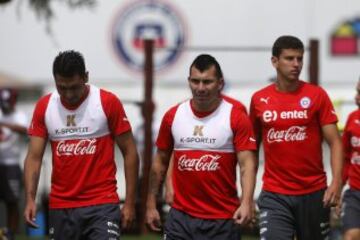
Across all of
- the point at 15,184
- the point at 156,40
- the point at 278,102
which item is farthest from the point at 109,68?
the point at 278,102

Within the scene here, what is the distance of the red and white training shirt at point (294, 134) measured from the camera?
454 inches

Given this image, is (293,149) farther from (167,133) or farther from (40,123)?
(40,123)

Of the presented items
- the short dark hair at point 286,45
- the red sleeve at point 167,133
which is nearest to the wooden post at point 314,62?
the short dark hair at point 286,45

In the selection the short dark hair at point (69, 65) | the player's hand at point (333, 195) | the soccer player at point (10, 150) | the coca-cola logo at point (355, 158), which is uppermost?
the short dark hair at point (69, 65)

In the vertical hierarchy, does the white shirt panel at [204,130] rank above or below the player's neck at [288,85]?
below

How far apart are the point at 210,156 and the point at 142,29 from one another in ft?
30.5

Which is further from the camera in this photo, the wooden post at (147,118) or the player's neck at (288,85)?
the wooden post at (147,118)

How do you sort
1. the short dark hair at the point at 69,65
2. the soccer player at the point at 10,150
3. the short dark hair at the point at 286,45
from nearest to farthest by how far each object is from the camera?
1. the short dark hair at the point at 69,65
2. the short dark hair at the point at 286,45
3. the soccer player at the point at 10,150

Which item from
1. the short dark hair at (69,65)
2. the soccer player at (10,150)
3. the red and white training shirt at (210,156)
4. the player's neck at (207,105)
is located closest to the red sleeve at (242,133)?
the red and white training shirt at (210,156)

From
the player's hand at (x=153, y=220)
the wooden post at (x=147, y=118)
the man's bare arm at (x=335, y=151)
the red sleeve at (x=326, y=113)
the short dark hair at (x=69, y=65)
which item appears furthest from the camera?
the wooden post at (x=147, y=118)

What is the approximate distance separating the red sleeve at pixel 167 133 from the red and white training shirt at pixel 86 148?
0.95 ft

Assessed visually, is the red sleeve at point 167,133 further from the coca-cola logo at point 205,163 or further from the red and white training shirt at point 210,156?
the coca-cola logo at point 205,163

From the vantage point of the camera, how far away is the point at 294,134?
1152 cm

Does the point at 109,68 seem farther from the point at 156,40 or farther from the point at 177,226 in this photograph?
the point at 177,226
